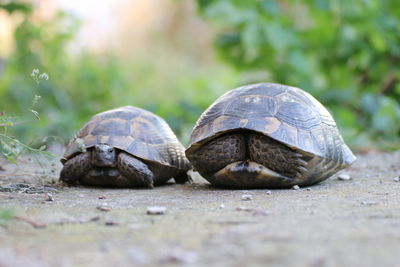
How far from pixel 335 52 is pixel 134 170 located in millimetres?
5065

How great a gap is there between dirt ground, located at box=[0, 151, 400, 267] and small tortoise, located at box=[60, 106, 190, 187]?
0.20m

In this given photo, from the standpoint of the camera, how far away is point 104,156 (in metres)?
3.46

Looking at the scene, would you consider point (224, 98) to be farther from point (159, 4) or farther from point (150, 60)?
point (159, 4)

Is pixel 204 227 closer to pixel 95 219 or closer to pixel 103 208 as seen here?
pixel 95 219

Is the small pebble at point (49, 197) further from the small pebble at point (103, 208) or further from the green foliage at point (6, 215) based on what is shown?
the green foliage at point (6, 215)

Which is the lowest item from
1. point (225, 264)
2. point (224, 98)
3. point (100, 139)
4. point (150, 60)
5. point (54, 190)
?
point (225, 264)

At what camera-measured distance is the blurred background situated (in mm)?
6656

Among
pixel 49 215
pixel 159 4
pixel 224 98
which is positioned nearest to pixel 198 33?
pixel 159 4

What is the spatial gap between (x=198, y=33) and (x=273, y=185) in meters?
14.0

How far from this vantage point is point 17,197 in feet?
9.55

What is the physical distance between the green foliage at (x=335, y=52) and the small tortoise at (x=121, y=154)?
124 inches

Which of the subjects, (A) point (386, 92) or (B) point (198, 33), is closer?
(A) point (386, 92)

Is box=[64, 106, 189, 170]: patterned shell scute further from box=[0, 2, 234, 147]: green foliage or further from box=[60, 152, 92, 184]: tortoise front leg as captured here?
box=[0, 2, 234, 147]: green foliage

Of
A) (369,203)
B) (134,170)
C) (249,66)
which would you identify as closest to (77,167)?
(134,170)
